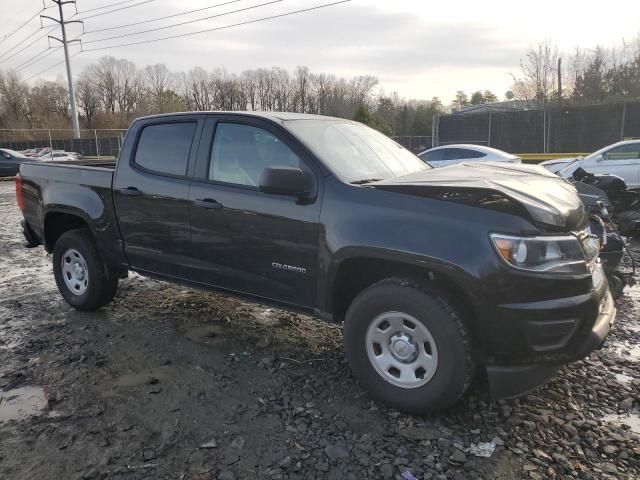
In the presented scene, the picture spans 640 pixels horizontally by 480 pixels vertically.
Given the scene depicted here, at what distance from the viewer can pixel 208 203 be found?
379 cm

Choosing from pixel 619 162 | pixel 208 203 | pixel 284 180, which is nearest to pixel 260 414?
pixel 284 180

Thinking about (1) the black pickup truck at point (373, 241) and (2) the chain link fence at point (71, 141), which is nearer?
(1) the black pickup truck at point (373, 241)

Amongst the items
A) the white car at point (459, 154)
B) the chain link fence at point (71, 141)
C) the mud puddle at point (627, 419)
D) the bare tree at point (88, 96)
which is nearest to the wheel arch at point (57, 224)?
the mud puddle at point (627, 419)

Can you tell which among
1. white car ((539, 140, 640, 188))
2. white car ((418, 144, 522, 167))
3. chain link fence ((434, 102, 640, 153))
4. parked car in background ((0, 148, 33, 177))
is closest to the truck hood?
white car ((539, 140, 640, 188))

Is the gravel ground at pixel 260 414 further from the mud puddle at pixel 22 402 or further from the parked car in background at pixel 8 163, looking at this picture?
the parked car in background at pixel 8 163

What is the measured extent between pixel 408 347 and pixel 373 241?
2.20 feet

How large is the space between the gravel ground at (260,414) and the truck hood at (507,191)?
119cm

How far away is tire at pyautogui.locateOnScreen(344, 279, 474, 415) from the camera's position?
2.85 meters

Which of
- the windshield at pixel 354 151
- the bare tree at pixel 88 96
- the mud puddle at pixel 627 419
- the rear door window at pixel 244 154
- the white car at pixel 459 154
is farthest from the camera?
the bare tree at pixel 88 96

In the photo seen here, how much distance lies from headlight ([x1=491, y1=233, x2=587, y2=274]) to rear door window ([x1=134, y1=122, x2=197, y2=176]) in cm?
253

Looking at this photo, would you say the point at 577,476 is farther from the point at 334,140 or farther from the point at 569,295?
the point at 334,140

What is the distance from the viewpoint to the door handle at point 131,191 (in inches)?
168

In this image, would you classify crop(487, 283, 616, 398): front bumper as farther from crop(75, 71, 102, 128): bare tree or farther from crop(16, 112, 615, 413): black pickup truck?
crop(75, 71, 102, 128): bare tree

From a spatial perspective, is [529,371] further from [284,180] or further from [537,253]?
[284,180]
